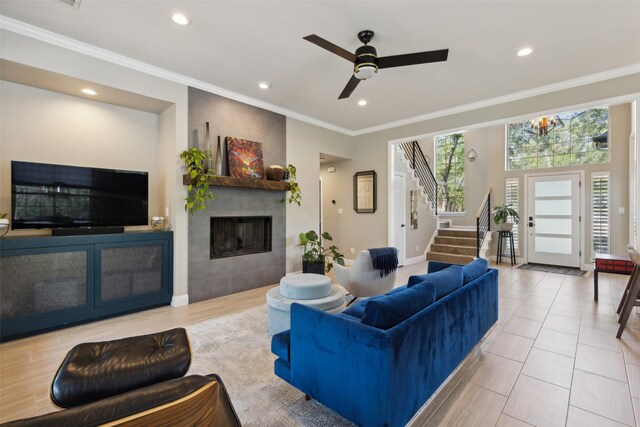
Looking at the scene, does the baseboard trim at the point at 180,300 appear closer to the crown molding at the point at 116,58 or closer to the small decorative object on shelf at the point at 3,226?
the small decorative object on shelf at the point at 3,226

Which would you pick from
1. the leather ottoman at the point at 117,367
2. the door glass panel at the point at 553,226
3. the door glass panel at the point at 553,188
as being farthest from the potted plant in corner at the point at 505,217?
the leather ottoman at the point at 117,367

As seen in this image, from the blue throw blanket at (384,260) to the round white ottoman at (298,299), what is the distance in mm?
727

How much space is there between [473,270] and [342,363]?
1.63m

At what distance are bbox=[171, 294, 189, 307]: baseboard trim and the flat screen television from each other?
1.08m

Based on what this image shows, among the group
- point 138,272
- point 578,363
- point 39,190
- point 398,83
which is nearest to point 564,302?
point 578,363

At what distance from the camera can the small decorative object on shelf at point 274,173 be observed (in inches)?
185

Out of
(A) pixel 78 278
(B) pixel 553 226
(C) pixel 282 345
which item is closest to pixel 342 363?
(C) pixel 282 345

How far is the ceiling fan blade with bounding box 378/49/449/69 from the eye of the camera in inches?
101

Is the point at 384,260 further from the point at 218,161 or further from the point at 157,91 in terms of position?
the point at 157,91

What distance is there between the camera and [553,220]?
649 cm

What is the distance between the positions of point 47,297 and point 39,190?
1132 millimetres

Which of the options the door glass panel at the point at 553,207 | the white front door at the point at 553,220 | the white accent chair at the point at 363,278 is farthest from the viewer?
the door glass panel at the point at 553,207

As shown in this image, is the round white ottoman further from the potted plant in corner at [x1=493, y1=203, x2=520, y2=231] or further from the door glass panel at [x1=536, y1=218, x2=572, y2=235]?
the door glass panel at [x1=536, y1=218, x2=572, y2=235]

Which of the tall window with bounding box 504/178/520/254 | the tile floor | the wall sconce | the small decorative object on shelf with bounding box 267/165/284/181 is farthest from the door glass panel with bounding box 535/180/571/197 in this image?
the small decorative object on shelf with bounding box 267/165/284/181
